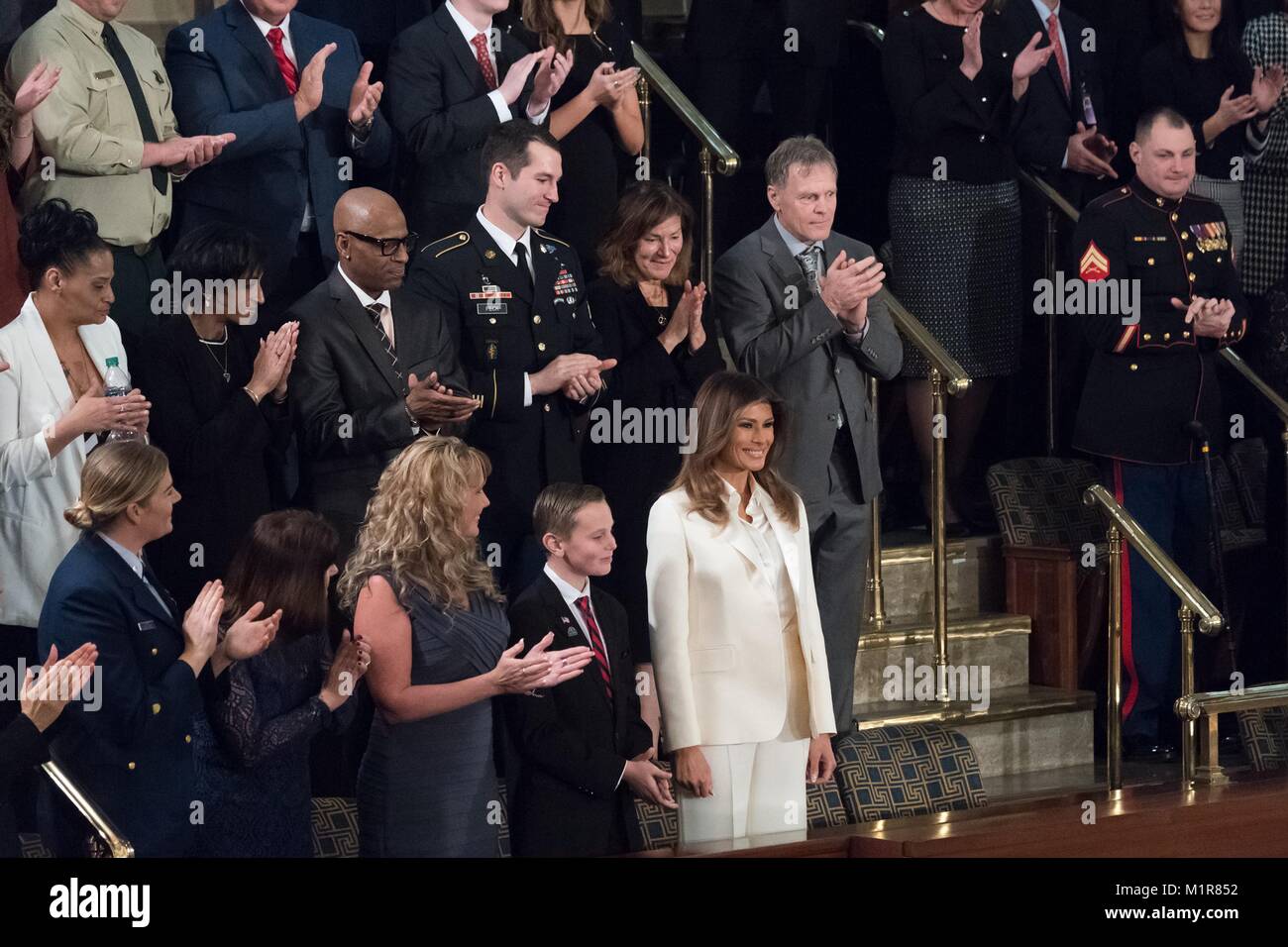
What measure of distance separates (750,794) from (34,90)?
240 cm

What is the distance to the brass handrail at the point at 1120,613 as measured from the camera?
613cm

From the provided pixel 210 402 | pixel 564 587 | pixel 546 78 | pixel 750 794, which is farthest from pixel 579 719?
pixel 546 78

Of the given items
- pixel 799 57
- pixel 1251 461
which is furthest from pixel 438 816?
pixel 1251 461

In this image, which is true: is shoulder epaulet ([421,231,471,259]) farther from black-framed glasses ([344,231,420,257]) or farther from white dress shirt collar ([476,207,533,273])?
black-framed glasses ([344,231,420,257])

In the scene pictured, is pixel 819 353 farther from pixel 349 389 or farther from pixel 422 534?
pixel 422 534

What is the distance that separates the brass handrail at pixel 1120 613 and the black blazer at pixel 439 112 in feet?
6.59

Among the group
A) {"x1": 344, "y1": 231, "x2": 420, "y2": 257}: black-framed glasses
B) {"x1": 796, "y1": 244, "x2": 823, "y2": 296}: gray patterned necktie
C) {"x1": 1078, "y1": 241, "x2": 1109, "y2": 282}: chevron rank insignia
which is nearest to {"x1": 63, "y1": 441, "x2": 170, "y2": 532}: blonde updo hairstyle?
{"x1": 344, "y1": 231, "x2": 420, "y2": 257}: black-framed glasses

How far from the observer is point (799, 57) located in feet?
22.8

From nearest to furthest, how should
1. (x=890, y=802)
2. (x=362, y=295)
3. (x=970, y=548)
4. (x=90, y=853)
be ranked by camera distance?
(x=90, y=853)
(x=362, y=295)
(x=890, y=802)
(x=970, y=548)

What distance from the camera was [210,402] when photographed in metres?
5.34

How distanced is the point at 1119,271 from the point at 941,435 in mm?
760

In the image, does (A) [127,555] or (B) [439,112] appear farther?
(B) [439,112]

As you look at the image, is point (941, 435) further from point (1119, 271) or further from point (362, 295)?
point (362, 295)

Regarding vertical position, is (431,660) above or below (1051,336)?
below
